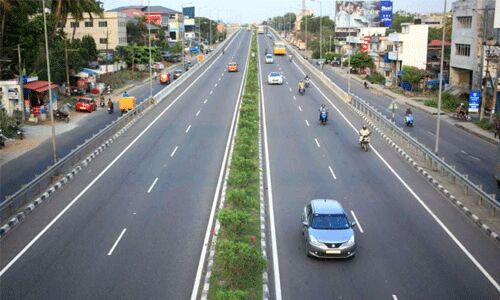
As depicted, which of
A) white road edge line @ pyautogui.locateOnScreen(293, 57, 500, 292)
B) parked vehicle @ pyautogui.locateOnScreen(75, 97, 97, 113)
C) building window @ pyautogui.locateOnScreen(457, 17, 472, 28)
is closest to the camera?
white road edge line @ pyautogui.locateOnScreen(293, 57, 500, 292)

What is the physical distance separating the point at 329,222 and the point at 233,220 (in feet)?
9.31

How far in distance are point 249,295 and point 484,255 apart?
7383 mm

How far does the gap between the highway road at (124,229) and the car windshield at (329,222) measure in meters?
3.63

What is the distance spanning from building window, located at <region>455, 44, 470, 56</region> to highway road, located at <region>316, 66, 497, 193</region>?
9033 millimetres

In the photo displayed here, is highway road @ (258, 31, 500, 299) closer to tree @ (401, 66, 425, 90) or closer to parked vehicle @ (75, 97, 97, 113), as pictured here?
parked vehicle @ (75, 97, 97, 113)

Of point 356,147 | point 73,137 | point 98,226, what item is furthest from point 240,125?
point 98,226

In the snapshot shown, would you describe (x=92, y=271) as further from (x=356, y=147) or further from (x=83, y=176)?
(x=356, y=147)

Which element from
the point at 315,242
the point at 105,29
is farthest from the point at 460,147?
the point at 105,29

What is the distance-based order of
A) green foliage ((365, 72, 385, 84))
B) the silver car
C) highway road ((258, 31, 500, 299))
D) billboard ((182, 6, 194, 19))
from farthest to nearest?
billboard ((182, 6, 194, 19)) < green foliage ((365, 72, 385, 84)) < the silver car < highway road ((258, 31, 500, 299))

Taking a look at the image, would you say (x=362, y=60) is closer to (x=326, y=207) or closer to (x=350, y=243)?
(x=326, y=207)

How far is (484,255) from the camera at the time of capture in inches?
660

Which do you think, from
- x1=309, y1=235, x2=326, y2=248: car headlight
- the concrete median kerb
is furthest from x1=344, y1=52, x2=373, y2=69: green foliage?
x1=309, y1=235, x2=326, y2=248: car headlight

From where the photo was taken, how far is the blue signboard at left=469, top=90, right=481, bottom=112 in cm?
4459

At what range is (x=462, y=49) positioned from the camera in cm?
5656
